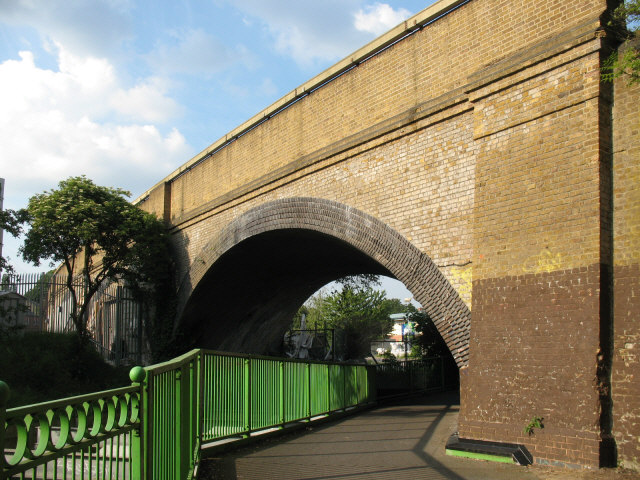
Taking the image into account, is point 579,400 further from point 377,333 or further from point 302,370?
point 377,333

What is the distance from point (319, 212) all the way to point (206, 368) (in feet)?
16.5

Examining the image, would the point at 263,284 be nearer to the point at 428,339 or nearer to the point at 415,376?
the point at 415,376

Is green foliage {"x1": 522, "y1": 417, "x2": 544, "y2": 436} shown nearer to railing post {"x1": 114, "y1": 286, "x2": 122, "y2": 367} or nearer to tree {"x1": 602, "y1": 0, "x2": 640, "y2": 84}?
tree {"x1": 602, "y1": 0, "x2": 640, "y2": 84}

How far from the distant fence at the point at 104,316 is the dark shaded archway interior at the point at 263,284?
6.90ft

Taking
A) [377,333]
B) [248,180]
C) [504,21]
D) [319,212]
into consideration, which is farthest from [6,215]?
[377,333]

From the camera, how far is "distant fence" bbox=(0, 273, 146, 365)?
1672 centimetres

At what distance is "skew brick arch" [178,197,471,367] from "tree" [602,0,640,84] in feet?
10.6

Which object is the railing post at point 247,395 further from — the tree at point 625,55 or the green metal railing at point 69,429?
the tree at point 625,55

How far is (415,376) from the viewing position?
1521 centimetres

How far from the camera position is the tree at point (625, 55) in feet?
19.7

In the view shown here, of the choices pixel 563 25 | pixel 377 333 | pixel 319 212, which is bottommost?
pixel 377 333

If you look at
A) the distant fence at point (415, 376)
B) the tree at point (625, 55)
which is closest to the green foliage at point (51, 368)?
the distant fence at point (415, 376)

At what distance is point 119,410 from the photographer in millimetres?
3156

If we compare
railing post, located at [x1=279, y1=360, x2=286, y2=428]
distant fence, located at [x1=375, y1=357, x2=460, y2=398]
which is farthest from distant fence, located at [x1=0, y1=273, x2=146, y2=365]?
railing post, located at [x1=279, y1=360, x2=286, y2=428]
